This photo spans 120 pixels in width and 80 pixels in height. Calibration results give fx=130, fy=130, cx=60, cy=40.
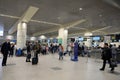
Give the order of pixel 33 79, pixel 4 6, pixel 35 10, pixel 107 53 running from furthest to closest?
pixel 35 10 → pixel 4 6 → pixel 107 53 → pixel 33 79

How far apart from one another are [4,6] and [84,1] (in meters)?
6.43

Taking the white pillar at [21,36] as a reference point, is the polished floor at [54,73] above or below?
below

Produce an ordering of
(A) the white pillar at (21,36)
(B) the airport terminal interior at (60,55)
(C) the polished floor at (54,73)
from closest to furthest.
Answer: (C) the polished floor at (54,73)
(B) the airport terminal interior at (60,55)
(A) the white pillar at (21,36)

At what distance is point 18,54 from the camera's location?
44.2 feet

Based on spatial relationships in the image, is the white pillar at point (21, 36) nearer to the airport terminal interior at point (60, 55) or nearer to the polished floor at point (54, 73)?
the airport terminal interior at point (60, 55)

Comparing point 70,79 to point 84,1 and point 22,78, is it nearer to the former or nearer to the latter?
point 22,78

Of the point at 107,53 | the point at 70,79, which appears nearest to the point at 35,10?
the point at 107,53

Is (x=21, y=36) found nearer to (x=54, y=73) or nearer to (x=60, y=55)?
(x=60, y=55)

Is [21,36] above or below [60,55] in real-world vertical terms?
above

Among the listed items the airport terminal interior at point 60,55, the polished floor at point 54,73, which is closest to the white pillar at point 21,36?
the airport terminal interior at point 60,55

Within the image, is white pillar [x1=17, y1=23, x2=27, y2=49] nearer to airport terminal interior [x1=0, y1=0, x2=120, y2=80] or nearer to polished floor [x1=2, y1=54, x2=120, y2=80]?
airport terminal interior [x1=0, y1=0, x2=120, y2=80]

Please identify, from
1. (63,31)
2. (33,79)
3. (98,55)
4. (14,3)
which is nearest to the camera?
(33,79)

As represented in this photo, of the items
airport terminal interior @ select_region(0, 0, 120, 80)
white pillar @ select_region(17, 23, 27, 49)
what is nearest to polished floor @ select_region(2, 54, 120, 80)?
airport terminal interior @ select_region(0, 0, 120, 80)

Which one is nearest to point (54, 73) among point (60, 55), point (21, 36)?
point (60, 55)
